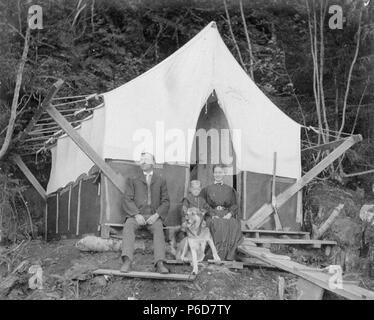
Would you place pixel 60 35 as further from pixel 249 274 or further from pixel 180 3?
pixel 249 274

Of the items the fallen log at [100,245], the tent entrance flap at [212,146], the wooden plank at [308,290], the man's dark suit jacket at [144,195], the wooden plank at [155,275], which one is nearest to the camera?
the wooden plank at [308,290]

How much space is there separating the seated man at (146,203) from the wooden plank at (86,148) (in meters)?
0.32

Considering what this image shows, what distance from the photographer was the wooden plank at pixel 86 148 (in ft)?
25.8

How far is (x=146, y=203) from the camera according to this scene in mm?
7539

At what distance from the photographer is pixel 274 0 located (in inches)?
580

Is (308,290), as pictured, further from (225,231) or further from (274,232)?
(274,232)

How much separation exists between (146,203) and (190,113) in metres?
1.70

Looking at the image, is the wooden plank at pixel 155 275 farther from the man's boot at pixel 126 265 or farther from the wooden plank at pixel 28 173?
the wooden plank at pixel 28 173

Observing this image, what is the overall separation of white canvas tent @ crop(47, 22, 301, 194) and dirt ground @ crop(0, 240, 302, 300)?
1.70 metres

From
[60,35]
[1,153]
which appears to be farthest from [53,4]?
[1,153]

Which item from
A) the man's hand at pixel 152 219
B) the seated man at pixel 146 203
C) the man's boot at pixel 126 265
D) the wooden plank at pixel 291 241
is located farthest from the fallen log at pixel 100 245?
the wooden plank at pixel 291 241

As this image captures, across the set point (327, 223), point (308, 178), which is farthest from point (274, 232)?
point (308, 178)

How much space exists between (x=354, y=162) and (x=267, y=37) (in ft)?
14.3

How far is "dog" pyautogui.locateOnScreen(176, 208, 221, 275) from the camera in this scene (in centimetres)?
733
